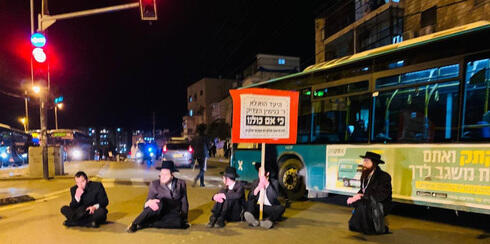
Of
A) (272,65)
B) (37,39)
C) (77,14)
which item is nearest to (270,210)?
(77,14)

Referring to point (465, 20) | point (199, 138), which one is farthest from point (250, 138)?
point (465, 20)

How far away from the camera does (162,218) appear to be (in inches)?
225

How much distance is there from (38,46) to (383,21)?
64.4 ft

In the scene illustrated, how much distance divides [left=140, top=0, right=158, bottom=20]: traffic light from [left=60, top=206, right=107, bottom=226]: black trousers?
5.89 meters

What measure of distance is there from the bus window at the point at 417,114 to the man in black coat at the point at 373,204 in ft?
4.21

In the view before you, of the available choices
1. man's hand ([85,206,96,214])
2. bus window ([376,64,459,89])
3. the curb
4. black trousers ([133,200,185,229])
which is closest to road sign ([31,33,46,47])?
the curb

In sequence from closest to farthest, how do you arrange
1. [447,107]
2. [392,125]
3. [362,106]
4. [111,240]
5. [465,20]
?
1. [111,240]
2. [447,107]
3. [392,125]
4. [362,106]
5. [465,20]

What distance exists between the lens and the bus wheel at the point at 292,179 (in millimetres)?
8570

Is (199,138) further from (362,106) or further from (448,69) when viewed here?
(448,69)

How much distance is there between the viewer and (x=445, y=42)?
5820mm

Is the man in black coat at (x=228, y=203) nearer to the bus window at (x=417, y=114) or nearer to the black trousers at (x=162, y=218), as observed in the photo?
the black trousers at (x=162, y=218)

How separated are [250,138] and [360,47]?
2073 cm

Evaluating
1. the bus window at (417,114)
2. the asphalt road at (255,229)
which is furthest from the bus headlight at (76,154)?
the bus window at (417,114)

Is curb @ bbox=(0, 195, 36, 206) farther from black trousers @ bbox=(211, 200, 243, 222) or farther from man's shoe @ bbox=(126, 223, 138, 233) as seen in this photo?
black trousers @ bbox=(211, 200, 243, 222)
